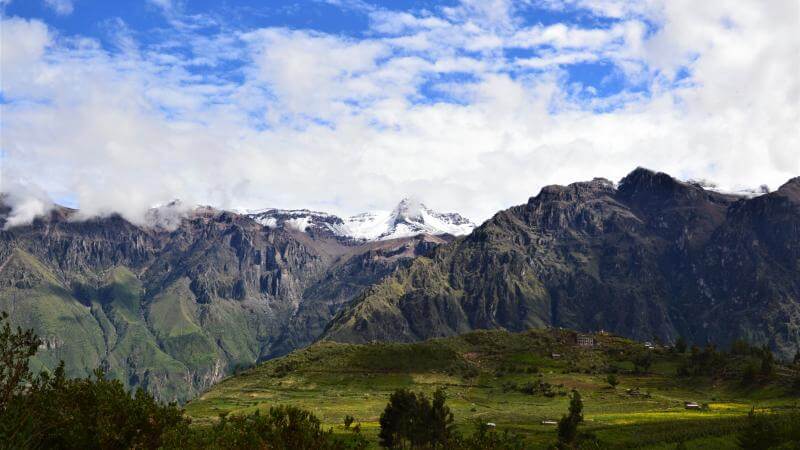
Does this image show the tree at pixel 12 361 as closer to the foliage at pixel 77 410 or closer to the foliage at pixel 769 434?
the foliage at pixel 77 410

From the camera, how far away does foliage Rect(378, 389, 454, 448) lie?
122 metres

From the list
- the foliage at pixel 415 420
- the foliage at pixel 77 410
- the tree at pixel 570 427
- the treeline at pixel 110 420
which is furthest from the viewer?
the tree at pixel 570 427

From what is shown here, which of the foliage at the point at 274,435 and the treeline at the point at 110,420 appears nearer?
the foliage at the point at 274,435

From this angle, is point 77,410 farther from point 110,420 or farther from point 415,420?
point 415,420

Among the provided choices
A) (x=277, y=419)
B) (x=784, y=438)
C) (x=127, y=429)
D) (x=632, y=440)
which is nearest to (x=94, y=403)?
(x=127, y=429)

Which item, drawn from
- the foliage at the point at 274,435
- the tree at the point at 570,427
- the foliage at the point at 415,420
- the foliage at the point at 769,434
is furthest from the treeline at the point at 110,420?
the tree at the point at 570,427

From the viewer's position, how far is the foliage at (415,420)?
122000 millimetres

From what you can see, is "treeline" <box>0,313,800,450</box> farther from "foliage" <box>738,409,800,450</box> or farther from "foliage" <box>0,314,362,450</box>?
"foliage" <box>738,409,800,450</box>

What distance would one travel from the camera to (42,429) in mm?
43375

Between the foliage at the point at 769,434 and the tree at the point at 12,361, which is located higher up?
the tree at the point at 12,361

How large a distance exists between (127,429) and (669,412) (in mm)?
169375

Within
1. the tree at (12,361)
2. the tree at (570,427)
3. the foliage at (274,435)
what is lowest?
the tree at (570,427)

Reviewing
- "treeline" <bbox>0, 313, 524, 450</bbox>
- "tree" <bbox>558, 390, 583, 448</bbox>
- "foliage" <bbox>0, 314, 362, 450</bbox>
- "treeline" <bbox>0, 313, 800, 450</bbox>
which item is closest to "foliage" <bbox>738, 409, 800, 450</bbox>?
"tree" <bbox>558, 390, 583, 448</bbox>

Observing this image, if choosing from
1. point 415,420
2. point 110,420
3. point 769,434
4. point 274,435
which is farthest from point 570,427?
point 110,420
